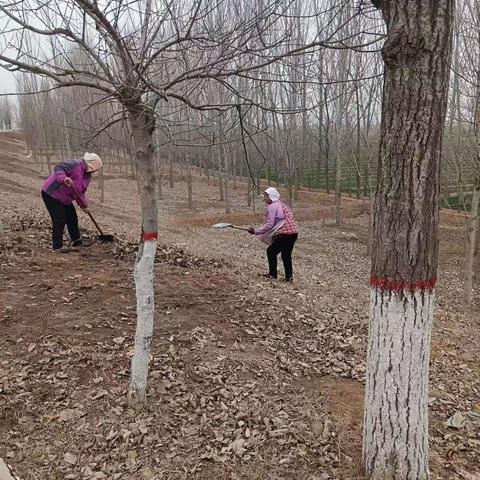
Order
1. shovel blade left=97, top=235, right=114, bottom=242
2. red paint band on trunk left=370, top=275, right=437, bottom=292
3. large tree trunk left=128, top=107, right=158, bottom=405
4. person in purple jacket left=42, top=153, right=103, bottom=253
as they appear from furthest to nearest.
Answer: shovel blade left=97, top=235, right=114, bottom=242 → person in purple jacket left=42, top=153, right=103, bottom=253 → large tree trunk left=128, top=107, right=158, bottom=405 → red paint band on trunk left=370, top=275, right=437, bottom=292

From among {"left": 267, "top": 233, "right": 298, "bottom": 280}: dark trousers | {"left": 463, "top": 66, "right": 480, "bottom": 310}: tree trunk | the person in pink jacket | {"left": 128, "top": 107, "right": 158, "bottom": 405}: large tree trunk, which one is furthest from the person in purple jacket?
{"left": 463, "top": 66, "right": 480, "bottom": 310}: tree trunk

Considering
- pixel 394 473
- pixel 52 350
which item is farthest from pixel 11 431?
pixel 394 473

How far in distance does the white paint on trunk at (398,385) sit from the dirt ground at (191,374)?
28 centimetres

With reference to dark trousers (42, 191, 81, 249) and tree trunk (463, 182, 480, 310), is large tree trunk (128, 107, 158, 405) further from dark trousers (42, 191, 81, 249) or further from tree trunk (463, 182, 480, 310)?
tree trunk (463, 182, 480, 310)

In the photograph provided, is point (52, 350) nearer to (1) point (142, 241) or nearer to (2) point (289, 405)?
(1) point (142, 241)

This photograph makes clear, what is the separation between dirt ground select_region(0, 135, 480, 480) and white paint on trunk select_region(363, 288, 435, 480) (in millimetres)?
281

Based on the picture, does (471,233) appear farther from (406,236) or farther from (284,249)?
(406,236)

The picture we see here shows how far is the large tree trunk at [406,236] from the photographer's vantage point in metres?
2.11

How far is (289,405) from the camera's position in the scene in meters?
3.20

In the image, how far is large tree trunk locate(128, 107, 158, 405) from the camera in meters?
2.85

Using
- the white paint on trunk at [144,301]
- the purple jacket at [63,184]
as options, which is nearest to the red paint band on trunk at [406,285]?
the white paint on trunk at [144,301]

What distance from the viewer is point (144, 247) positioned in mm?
2912

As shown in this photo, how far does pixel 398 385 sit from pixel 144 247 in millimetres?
1711

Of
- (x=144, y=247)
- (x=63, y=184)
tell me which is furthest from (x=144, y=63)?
(x=63, y=184)
